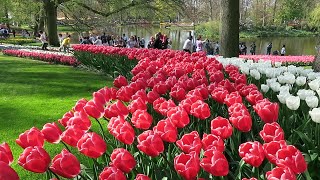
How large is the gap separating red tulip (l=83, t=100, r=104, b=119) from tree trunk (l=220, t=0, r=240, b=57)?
739cm

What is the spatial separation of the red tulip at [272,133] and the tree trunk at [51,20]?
902 inches

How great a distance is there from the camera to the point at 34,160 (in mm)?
1848

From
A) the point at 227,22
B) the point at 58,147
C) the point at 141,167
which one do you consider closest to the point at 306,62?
the point at 227,22

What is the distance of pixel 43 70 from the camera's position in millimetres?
11906

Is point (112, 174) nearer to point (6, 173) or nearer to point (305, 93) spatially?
point (6, 173)

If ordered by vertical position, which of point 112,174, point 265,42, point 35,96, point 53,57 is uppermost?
point 112,174

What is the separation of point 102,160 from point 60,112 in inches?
147

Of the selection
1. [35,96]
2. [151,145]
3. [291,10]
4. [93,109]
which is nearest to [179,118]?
[151,145]

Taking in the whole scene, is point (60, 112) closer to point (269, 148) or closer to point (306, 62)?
point (269, 148)

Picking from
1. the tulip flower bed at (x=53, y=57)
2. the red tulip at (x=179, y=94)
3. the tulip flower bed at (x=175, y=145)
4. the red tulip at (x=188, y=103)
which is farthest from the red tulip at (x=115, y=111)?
the tulip flower bed at (x=53, y=57)

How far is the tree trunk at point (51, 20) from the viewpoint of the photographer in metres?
24.0

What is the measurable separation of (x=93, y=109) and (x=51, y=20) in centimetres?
2323

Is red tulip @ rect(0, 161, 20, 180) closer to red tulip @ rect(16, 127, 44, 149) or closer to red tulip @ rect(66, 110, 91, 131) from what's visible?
red tulip @ rect(16, 127, 44, 149)

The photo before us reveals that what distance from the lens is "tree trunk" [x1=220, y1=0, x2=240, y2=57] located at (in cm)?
962
